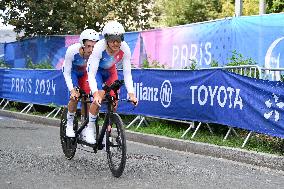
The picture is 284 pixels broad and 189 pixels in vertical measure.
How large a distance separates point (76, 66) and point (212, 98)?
2887 millimetres

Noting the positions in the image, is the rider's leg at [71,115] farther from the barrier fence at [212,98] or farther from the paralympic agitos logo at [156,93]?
the paralympic agitos logo at [156,93]

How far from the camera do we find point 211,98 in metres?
10.9

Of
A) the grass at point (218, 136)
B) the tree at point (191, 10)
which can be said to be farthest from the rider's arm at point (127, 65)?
the tree at point (191, 10)

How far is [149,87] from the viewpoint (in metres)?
12.7

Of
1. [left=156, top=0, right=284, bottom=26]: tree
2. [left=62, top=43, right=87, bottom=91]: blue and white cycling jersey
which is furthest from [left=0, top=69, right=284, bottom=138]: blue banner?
[left=156, top=0, right=284, bottom=26]: tree

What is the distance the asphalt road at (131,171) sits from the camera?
714 centimetres

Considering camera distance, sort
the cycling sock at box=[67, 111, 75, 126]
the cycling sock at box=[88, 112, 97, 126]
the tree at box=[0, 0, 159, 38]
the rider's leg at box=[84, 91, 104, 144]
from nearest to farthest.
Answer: the rider's leg at box=[84, 91, 104, 144]
the cycling sock at box=[88, 112, 97, 126]
the cycling sock at box=[67, 111, 75, 126]
the tree at box=[0, 0, 159, 38]

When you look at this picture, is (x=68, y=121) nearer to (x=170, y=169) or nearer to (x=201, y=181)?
(x=170, y=169)

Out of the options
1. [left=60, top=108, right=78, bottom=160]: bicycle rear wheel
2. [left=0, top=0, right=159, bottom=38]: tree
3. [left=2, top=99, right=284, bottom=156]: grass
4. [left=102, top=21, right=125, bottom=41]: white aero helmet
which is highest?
[left=0, top=0, right=159, bottom=38]: tree

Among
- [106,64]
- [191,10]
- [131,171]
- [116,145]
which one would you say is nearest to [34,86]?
[106,64]

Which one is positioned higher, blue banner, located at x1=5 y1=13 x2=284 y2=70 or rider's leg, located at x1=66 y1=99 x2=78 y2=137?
blue banner, located at x1=5 y1=13 x2=284 y2=70

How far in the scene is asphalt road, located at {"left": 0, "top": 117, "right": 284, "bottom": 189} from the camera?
7.14 m

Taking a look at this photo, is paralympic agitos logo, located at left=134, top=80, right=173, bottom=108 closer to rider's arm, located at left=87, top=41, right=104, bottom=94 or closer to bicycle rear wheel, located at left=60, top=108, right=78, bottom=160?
bicycle rear wheel, located at left=60, top=108, right=78, bottom=160

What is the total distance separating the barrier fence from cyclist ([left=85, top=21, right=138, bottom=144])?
8.54 ft
